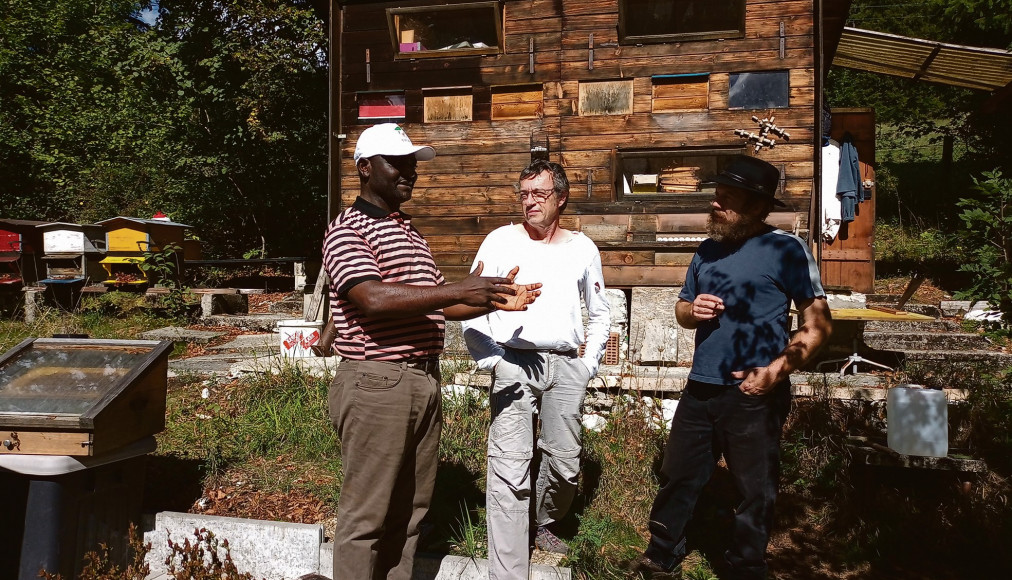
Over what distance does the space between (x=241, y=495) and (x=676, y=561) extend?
2895 millimetres

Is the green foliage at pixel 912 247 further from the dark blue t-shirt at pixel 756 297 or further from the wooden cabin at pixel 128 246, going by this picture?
the wooden cabin at pixel 128 246

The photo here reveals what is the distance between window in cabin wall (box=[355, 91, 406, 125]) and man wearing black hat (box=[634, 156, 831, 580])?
6.19 meters

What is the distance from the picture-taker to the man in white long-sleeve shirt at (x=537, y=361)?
348 cm

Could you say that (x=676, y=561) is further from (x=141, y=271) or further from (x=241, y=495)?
(x=141, y=271)

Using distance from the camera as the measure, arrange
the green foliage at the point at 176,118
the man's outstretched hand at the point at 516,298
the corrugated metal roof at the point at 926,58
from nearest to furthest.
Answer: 1. the man's outstretched hand at the point at 516,298
2. the corrugated metal roof at the point at 926,58
3. the green foliage at the point at 176,118

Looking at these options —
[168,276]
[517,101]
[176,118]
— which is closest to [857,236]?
[517,101]

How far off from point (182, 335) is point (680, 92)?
288 inches

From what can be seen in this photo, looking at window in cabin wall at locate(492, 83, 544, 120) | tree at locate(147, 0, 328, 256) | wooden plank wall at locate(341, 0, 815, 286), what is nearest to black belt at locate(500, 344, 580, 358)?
wooden plank wall at locate(341, 0, 815, 286)

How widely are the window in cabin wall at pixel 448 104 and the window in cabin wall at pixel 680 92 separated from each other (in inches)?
90.5

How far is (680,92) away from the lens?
26.6 ft

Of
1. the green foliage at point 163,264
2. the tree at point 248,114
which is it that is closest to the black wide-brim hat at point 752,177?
the green foliage at point 163,264

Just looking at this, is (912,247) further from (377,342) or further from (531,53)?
(377,342)

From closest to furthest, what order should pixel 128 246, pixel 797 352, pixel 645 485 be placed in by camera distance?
pixel 797 352 < pixel 645 485 < pixel 128 246

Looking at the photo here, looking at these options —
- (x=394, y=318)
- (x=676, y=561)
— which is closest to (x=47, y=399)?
(x=394, y=318)
